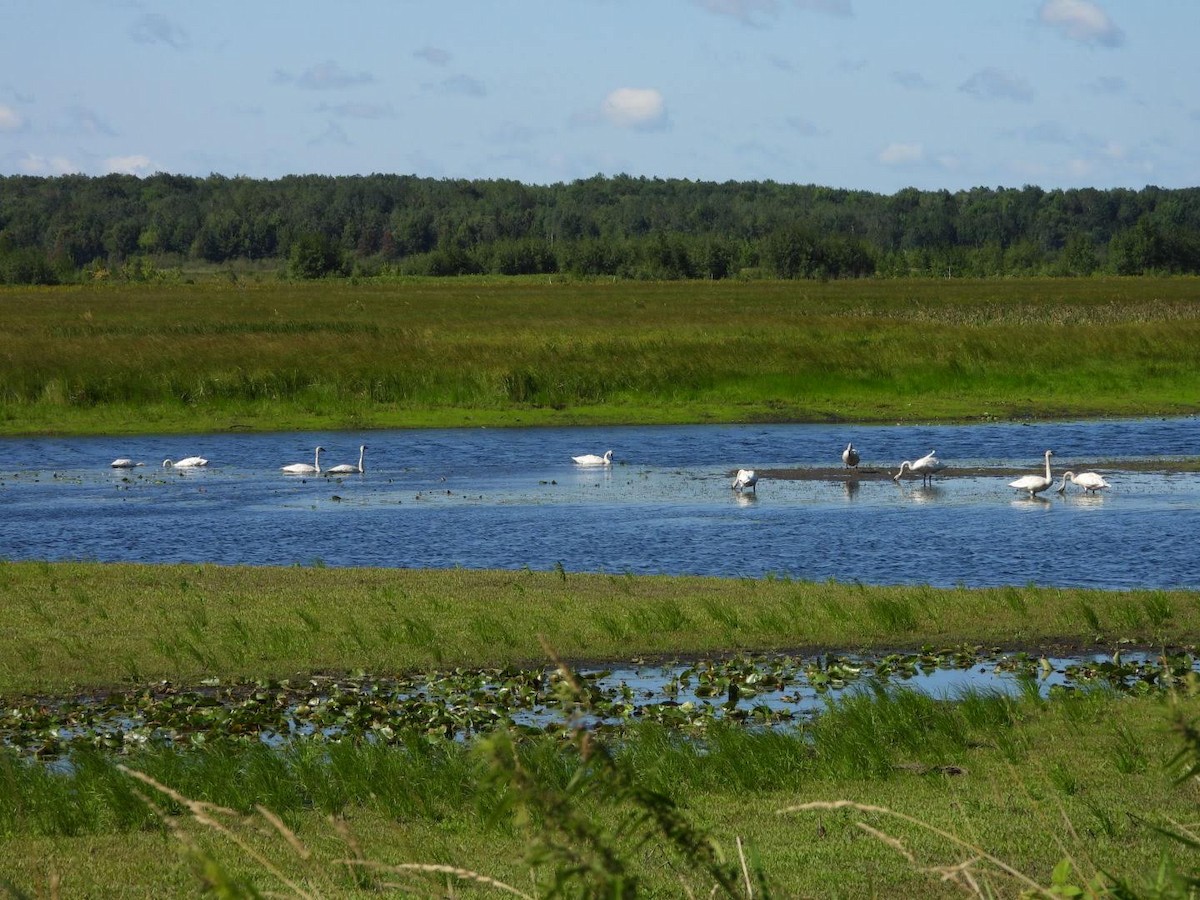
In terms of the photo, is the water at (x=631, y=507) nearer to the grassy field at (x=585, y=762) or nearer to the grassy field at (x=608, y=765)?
the grassy field at (x=585, y=762)

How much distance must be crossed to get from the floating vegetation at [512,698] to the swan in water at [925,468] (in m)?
15.4

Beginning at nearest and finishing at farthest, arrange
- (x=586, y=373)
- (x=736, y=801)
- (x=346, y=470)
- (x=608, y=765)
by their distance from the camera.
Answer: (x=608, y=765) < (x=736, y=801) < (x=346, y=470) < (x=586, y=373)

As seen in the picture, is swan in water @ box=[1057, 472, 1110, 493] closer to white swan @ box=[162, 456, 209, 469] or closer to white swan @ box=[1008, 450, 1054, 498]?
white swan @ box=[1008, 450, 1054, 498]

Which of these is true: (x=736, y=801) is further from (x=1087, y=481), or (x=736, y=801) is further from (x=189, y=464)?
(x=189, y=464)

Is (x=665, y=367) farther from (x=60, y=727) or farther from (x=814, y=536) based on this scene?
(x=60, y=727)

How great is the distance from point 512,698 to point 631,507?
14.3 meters

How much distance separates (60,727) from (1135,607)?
10854 millimetres

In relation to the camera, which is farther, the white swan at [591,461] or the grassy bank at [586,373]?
the grassy bank at [586,373]

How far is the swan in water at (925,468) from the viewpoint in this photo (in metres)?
30.8

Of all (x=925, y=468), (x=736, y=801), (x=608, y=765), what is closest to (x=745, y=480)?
(x=925, y=468)

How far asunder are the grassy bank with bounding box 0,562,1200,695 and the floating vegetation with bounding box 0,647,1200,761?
0.56m

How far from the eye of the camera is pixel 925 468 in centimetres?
3092

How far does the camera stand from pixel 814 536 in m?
24.4

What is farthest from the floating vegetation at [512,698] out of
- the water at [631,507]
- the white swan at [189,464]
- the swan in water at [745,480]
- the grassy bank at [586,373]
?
the grassy bank at [586,373]
